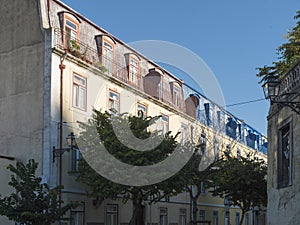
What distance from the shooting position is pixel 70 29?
21203mm

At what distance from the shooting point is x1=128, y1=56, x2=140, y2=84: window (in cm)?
2509

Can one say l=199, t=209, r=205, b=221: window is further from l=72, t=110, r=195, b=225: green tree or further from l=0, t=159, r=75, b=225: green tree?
l=0, t=159, r=75, b=225: green tree

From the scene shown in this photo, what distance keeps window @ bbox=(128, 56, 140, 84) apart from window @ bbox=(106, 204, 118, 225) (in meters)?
6.40

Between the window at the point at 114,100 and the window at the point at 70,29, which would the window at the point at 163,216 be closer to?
the window at the point at 114,100

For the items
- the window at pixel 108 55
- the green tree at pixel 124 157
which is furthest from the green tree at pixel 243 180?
the window at pixel 108 55

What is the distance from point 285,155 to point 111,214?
35.3ft

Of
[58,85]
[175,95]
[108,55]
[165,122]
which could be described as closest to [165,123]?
[165,122]

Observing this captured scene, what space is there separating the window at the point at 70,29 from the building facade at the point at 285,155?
943 cm

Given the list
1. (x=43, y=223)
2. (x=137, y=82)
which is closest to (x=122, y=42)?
(x=137, y=82)

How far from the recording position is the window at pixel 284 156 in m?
13.1

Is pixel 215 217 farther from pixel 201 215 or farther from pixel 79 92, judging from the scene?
pixel 79 92

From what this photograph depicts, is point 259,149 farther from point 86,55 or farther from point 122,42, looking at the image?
point 86,55

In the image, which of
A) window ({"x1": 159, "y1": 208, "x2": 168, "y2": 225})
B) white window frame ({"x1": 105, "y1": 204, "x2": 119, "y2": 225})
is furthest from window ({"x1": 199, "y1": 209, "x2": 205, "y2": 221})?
white window frame ({"x1": 105, "y1": 204, "x2": 119, "y2": 225})

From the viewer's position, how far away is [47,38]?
19797mm
